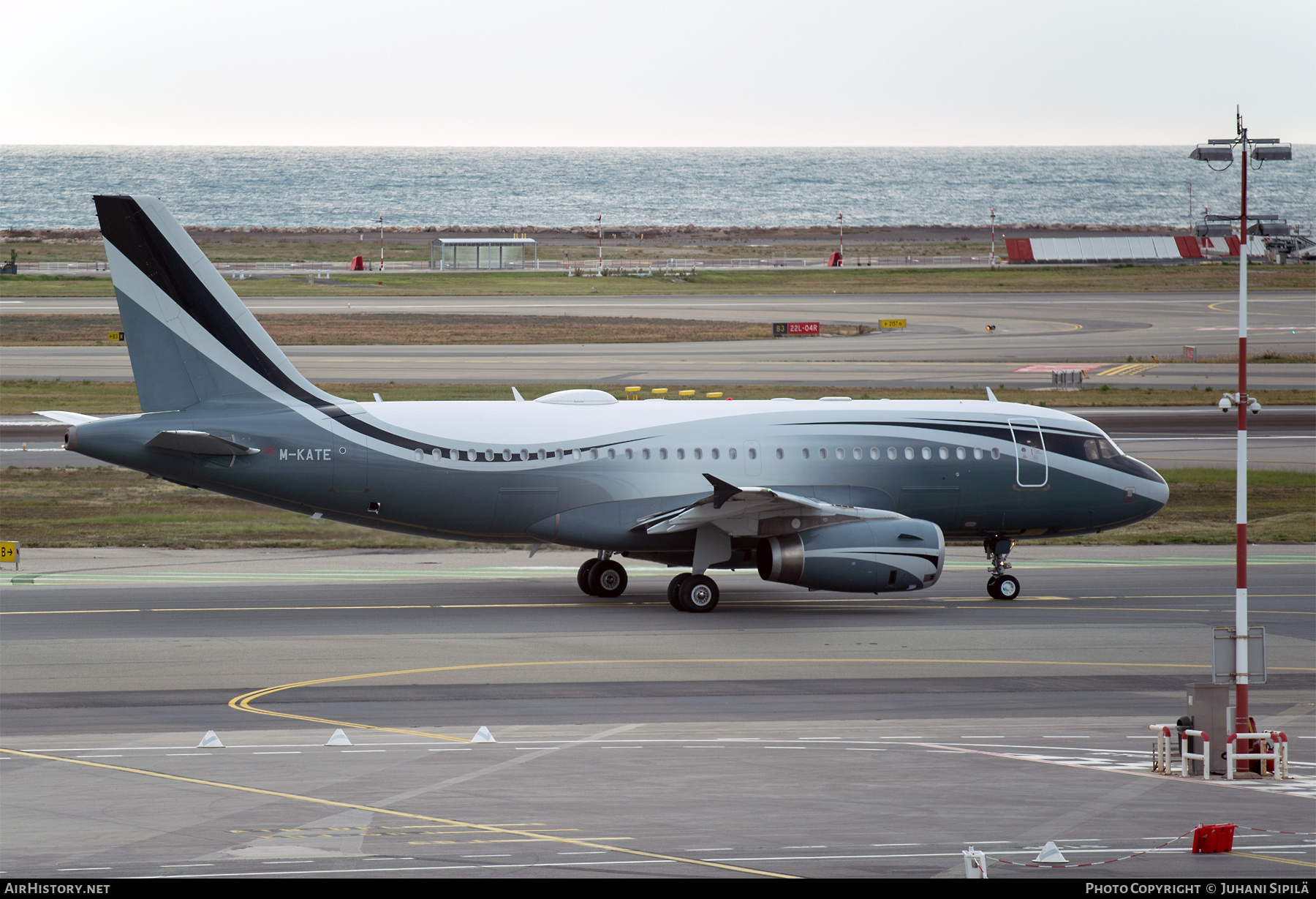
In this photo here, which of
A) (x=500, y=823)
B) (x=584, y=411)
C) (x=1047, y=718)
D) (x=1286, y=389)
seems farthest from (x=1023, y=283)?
(x=500, y=823)

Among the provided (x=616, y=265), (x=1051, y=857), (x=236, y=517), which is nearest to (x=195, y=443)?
(x=236, y=517)

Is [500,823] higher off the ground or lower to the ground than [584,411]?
lower

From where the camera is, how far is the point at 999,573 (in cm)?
3372

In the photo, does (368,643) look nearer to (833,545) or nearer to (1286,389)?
(833,545)

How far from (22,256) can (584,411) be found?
4995 inches

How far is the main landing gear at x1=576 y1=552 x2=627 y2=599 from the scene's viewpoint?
109 feet

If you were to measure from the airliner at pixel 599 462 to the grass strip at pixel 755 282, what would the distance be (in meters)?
75.8

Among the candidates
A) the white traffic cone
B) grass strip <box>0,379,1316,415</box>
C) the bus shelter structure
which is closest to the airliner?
the white traffic cone

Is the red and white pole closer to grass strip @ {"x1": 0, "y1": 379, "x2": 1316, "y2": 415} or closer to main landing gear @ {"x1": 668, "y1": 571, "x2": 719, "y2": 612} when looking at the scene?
main landing gear @ {"x1": 668, "y1": 571, "x2": 719, "y2": 612}

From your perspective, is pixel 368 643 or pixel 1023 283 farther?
pixel 1023 283

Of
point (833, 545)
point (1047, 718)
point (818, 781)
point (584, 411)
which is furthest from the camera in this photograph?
point (584, 411)

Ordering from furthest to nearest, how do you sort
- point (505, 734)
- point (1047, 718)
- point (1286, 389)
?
point (1286, 389) < point (1047, 718) < point (505, 734)

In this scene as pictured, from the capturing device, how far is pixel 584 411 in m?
32.5
